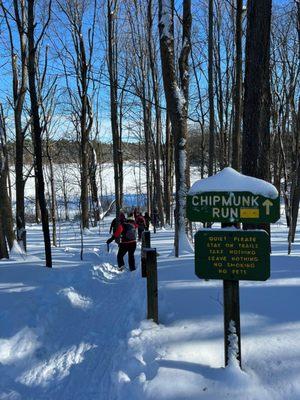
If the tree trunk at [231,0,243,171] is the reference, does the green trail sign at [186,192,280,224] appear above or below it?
below

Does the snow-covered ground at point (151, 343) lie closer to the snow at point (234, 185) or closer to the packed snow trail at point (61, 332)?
the packed snow trail at point (61, 332)

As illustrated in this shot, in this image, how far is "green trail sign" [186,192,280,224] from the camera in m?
3.59

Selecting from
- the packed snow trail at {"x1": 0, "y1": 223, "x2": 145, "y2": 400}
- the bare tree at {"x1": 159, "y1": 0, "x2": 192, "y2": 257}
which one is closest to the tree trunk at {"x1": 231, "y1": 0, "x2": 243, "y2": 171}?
the bare tree at {"x1": 159, "y1": 0, "x2": 192, "y2": 257}

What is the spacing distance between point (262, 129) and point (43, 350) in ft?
15.9

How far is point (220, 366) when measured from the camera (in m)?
4.00

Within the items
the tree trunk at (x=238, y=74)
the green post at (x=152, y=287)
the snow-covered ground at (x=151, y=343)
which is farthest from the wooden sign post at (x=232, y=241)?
the tree trunk at (x=238, y=74)

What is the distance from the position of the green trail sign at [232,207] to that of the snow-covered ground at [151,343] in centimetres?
128

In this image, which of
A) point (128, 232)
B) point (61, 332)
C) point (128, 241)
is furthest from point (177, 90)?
point (61, 332)

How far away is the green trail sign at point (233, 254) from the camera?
12.0 feet

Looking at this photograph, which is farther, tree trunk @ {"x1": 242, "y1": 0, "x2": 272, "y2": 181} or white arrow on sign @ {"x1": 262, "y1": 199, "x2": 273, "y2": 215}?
tree trunk @ {"x1": 242, "y1": 0, "x2": 272, "y2": 181}

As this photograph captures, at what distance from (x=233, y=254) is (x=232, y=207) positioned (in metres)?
0.40

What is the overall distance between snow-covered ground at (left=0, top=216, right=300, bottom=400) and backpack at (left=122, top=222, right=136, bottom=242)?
3.32m

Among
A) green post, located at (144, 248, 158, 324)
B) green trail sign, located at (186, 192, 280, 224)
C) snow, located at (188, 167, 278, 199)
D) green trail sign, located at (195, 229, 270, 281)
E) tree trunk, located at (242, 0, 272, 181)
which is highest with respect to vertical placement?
tree trunk, located at (242, 0, 272, 181)

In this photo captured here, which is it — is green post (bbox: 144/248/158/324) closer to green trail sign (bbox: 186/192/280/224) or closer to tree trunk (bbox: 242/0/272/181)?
green trail sign (bbox: 186/192/280/224)
